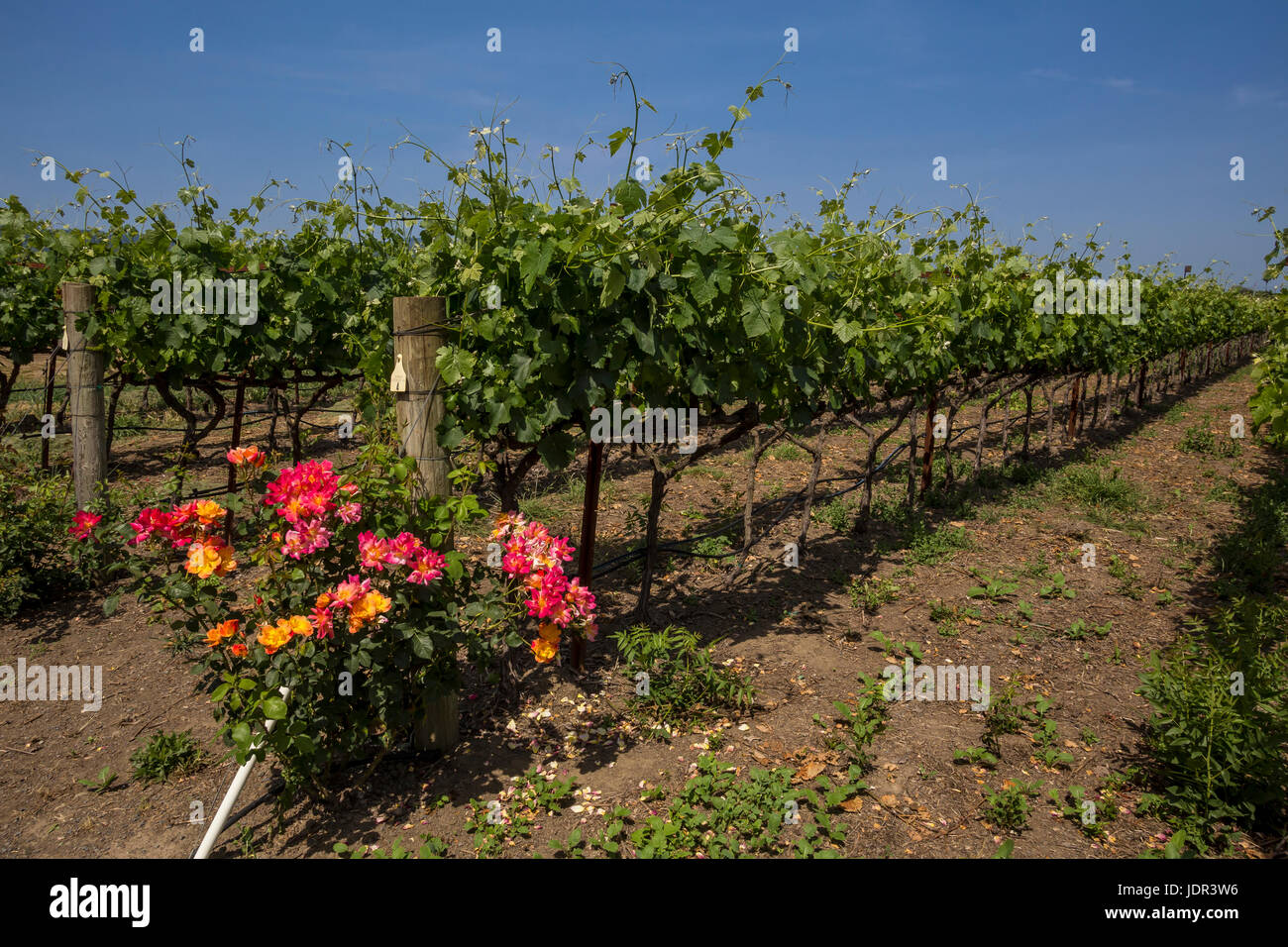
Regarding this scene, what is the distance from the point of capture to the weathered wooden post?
2.95 meters

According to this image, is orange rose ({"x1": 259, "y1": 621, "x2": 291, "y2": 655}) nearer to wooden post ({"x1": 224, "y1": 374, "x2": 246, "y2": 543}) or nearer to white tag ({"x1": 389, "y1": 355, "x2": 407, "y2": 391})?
white tag ({"x1": 389, "y1": 355, "x2": 407, "y2": 391})

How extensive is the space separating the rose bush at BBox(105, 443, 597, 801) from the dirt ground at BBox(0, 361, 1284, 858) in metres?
0.47

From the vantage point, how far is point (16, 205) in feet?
18.0

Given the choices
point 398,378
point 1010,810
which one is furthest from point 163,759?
point 1010,810

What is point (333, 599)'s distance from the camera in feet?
8.11

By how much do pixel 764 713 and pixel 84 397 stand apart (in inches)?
180

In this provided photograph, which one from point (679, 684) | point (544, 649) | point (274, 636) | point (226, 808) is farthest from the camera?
point (679, 684)

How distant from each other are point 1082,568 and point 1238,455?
7249 mm

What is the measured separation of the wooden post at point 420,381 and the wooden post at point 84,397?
298cm

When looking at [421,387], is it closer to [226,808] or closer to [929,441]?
[226,808]

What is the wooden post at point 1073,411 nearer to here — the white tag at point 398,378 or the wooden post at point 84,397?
the white tag at point 398,378

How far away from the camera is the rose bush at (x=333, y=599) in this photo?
247 cm

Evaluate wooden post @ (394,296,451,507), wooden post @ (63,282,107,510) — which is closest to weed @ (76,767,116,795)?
wooden post @ (394,296,451,507)

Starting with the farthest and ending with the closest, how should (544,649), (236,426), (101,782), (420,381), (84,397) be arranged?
(236,426)
(84,397)
(101,782)
(420,381)
(544,649)
